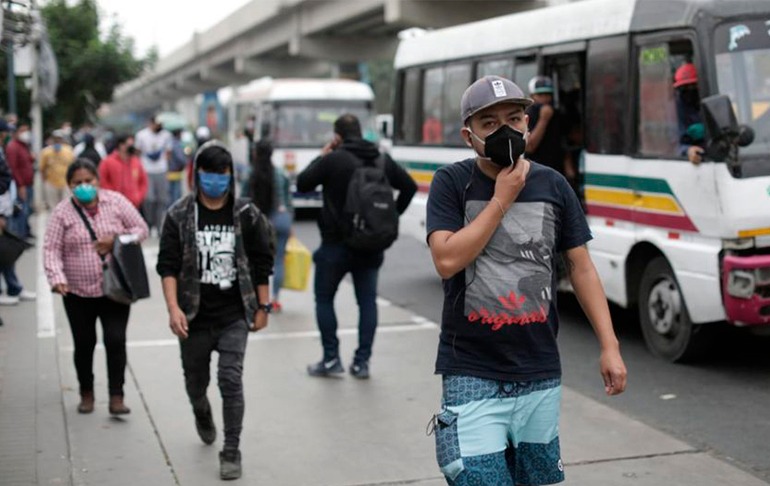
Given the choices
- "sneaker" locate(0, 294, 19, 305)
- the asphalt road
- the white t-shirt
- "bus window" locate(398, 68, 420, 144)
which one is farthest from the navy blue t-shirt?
the white t-shirt

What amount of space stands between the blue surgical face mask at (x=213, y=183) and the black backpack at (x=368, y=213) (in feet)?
6.35

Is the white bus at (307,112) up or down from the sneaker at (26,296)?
up

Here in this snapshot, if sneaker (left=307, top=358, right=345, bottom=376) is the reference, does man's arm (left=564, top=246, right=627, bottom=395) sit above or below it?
above

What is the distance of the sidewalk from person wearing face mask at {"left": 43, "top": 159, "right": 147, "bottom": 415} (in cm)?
38

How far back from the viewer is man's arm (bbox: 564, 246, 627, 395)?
3882 millimetres

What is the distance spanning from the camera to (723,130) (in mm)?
7703

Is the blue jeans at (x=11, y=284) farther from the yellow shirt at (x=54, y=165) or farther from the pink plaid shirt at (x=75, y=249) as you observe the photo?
the yellow shirt at (x=54, y=165)

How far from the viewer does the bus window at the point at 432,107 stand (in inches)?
505

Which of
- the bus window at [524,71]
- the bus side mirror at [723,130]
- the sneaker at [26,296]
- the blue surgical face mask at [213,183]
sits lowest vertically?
the sneaker at [26,296]

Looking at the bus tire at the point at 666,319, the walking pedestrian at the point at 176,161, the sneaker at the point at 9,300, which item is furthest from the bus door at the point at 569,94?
the walking pedestrian at the point at 176,161

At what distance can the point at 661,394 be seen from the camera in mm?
7719

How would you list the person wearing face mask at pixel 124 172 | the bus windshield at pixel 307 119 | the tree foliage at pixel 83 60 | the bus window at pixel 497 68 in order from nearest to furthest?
the bus window at pixel 497 68, the person wearing face mask at pixel 124 172, the bus windshield at pixel 307 119, the tree foliage at pixel 83 60

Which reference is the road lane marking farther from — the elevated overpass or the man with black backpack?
the elevated overpass

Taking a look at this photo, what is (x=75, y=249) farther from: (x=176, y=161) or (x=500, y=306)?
(x=176, y=161)
